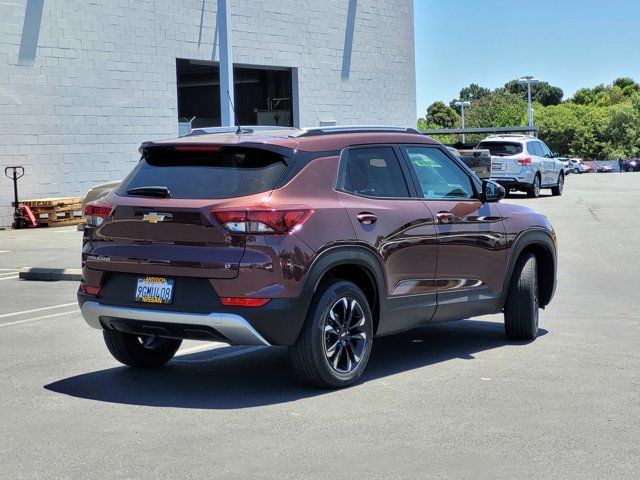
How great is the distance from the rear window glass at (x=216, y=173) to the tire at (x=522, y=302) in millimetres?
2888

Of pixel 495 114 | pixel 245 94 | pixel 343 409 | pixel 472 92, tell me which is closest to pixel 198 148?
pixel 343 409

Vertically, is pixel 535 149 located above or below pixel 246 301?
above

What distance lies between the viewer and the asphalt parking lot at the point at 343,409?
5371 mm

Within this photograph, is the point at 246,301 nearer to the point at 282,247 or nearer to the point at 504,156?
the point at 282,247

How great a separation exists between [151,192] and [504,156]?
26.5 meters

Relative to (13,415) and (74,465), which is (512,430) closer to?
(74,465)

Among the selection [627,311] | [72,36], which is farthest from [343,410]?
[72,36]

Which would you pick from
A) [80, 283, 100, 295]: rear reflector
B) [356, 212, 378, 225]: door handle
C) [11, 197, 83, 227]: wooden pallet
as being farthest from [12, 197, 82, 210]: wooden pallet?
[356, 212, 378, 225]: door handle

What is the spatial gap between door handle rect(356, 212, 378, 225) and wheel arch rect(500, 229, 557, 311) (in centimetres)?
189

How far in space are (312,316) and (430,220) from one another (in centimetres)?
152

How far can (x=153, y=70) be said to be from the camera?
28.5m

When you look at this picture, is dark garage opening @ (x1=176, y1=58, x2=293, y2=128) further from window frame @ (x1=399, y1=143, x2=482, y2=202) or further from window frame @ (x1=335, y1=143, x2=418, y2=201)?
window frame @ (x1=335, y1=143, x2=418, y2=201)

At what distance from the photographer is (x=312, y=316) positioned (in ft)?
22.6

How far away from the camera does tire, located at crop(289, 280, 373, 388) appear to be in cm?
690
